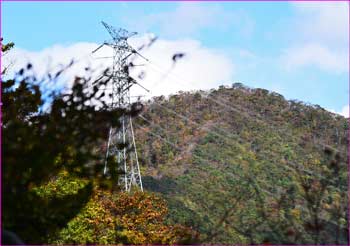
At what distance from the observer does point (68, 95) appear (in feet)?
12.2

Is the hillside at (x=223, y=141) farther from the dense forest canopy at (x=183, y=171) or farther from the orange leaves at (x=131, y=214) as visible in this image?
the orange leaves at (x=131, y=214)

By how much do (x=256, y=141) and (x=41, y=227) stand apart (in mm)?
43436

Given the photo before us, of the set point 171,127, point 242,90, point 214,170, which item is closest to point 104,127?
point 214,170

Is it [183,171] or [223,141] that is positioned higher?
[223,141]

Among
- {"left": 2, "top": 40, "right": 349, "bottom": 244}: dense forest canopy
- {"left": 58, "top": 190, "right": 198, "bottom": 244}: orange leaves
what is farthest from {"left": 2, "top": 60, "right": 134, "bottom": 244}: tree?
{"left": 58, "top": 190, "right": 198, "bottom": 244}: orange leaves

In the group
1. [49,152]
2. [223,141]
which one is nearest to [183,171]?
[223,141]

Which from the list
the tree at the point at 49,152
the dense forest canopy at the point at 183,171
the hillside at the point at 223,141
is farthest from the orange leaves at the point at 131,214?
the tree at the point at 49,152

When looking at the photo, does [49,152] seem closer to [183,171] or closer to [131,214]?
[131,214]

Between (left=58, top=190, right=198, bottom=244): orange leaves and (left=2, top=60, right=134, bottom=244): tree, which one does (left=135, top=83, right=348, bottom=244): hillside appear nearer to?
(left=58, top=190, right=198, bottom=244): orange leaves

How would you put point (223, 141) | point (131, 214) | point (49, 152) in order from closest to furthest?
point (49, 152)
point (131, 214)
point (223, 141)

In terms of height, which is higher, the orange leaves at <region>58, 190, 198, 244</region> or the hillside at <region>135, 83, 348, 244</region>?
the hillside at <region>135, 83, 348, 244</region>

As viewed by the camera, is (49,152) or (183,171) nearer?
(49,152)

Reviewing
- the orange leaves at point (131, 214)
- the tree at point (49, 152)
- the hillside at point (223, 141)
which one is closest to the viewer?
the tree at point (49, 152)

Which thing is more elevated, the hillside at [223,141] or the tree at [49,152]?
the hillside at [223,141]
